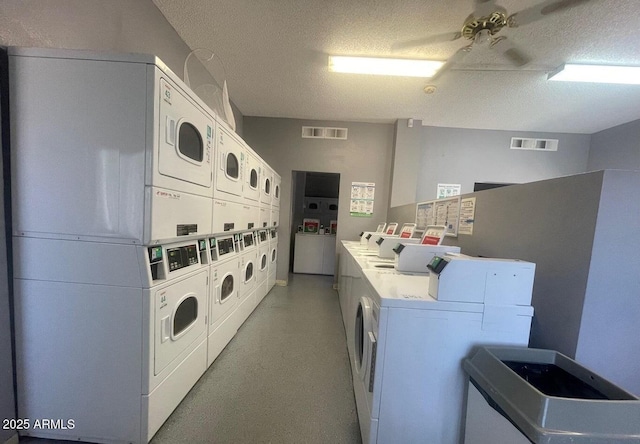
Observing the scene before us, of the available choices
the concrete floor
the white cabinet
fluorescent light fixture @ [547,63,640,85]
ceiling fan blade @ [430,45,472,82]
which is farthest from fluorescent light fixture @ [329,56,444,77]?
the white cabinet

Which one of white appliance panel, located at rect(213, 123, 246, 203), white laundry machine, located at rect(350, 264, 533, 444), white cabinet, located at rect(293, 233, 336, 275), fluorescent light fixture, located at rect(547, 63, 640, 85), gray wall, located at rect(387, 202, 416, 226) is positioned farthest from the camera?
white cabinet, located at rect(293, 233, 336, 275)

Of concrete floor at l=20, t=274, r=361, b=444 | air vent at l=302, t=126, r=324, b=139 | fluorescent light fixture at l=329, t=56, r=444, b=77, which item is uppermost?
fluorescent light fixture at l=329, t=56, r=444, b=77

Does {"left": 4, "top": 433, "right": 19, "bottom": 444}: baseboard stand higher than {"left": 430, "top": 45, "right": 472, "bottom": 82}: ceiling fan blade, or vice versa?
{"left": 430, "top": 45, "right": 472, "bottom": 82}: ceiling fan blade

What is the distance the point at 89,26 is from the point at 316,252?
3.93 m

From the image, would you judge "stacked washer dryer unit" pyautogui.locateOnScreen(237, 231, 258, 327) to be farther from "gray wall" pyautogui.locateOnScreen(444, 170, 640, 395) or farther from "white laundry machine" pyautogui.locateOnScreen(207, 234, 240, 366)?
"gray wall" pyautogui.locateOnScreen(444, 170, 640, 395)

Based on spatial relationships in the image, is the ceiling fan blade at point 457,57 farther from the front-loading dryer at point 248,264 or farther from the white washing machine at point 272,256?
the white washing machine at point 272,256

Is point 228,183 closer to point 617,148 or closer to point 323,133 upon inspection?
point 323,133

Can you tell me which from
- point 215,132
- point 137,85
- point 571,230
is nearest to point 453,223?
point 571,230

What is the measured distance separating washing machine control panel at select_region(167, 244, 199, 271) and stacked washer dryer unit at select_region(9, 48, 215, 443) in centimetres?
6

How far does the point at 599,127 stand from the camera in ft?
12.0

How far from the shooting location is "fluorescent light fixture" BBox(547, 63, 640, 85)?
2222 millimetres

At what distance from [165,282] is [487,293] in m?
1.54

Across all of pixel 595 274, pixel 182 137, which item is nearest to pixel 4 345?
pixel 182 137

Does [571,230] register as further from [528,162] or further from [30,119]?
[528,162]
